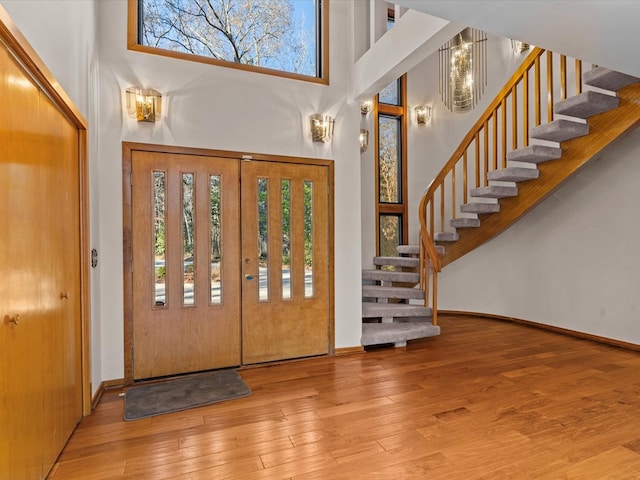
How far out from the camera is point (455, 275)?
6.19 meters

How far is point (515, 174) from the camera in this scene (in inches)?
166

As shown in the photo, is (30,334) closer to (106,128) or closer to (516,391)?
(106,128)

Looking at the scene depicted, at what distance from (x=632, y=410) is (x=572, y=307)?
251 centimetres

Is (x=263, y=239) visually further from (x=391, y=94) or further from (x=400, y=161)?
(x=391, y=94)

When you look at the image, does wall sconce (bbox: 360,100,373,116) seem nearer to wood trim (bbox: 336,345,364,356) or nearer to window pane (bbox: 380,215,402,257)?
window pane (bbox: 380,215,402,257)

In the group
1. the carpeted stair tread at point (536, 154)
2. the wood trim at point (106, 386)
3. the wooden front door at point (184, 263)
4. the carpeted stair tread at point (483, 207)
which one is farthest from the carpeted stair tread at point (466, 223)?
the wood trim at point (106, 386)

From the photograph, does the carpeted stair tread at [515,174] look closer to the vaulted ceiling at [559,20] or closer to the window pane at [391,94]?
the vaulted ceiling at [559,20]

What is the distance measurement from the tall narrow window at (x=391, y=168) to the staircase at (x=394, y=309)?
753mm

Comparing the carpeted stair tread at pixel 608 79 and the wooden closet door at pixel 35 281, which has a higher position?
the carpeted stair tread at pixel 608 79

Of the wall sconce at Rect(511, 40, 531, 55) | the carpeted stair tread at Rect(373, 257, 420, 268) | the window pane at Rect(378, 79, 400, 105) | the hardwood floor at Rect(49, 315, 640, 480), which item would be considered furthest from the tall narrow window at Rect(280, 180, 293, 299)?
the wall sconce at Rect(511, 40, 531, 55)

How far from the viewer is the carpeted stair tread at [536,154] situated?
393 centimetres

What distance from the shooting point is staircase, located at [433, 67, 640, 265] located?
3447mm

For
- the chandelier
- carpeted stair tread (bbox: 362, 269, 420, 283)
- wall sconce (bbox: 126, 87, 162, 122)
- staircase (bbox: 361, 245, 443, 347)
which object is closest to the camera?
wall sconce (bbox: 126, 87, 162, 122)

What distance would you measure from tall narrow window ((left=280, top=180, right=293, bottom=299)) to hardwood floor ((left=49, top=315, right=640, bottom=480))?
0.80 meters
